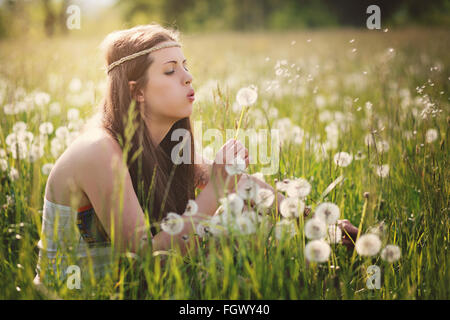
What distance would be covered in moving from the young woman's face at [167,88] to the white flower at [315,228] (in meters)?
0.90

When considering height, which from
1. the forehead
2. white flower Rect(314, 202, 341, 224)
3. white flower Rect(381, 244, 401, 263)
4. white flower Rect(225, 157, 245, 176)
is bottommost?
white flower Rect(381, 244, 401, 263)

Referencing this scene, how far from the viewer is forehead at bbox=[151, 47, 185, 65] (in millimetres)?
2023

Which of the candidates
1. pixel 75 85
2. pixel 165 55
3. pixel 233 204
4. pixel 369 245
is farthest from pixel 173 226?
pixel 75 85

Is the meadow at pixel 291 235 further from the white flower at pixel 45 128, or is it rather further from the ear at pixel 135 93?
the ear at pixel 135 93

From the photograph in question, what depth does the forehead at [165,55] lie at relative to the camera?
2023 millimetres

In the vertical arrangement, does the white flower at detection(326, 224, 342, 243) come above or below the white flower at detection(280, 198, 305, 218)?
below

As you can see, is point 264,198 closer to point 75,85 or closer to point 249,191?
point 249,191

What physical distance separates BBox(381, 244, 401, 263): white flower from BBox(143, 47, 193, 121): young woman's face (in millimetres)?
1090

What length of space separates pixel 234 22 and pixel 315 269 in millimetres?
39327

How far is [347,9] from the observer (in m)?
35.2

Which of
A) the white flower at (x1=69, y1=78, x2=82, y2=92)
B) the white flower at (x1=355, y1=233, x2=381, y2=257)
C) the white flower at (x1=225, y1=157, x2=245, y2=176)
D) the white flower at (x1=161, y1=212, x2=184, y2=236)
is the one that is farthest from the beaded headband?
the white flower at (x1=69, y1=78, x2=82, y2=92)

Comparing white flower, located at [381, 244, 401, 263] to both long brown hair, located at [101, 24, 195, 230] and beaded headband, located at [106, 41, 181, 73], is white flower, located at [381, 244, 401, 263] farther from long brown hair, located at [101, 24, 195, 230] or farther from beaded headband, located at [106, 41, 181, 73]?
beaded headband, located at [106, 41, 181, 73]

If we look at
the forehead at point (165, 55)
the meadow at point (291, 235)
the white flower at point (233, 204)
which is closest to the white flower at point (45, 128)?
the meadow at point (291, 235)

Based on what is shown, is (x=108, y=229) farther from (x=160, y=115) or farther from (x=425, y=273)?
(x=425, y=273)
